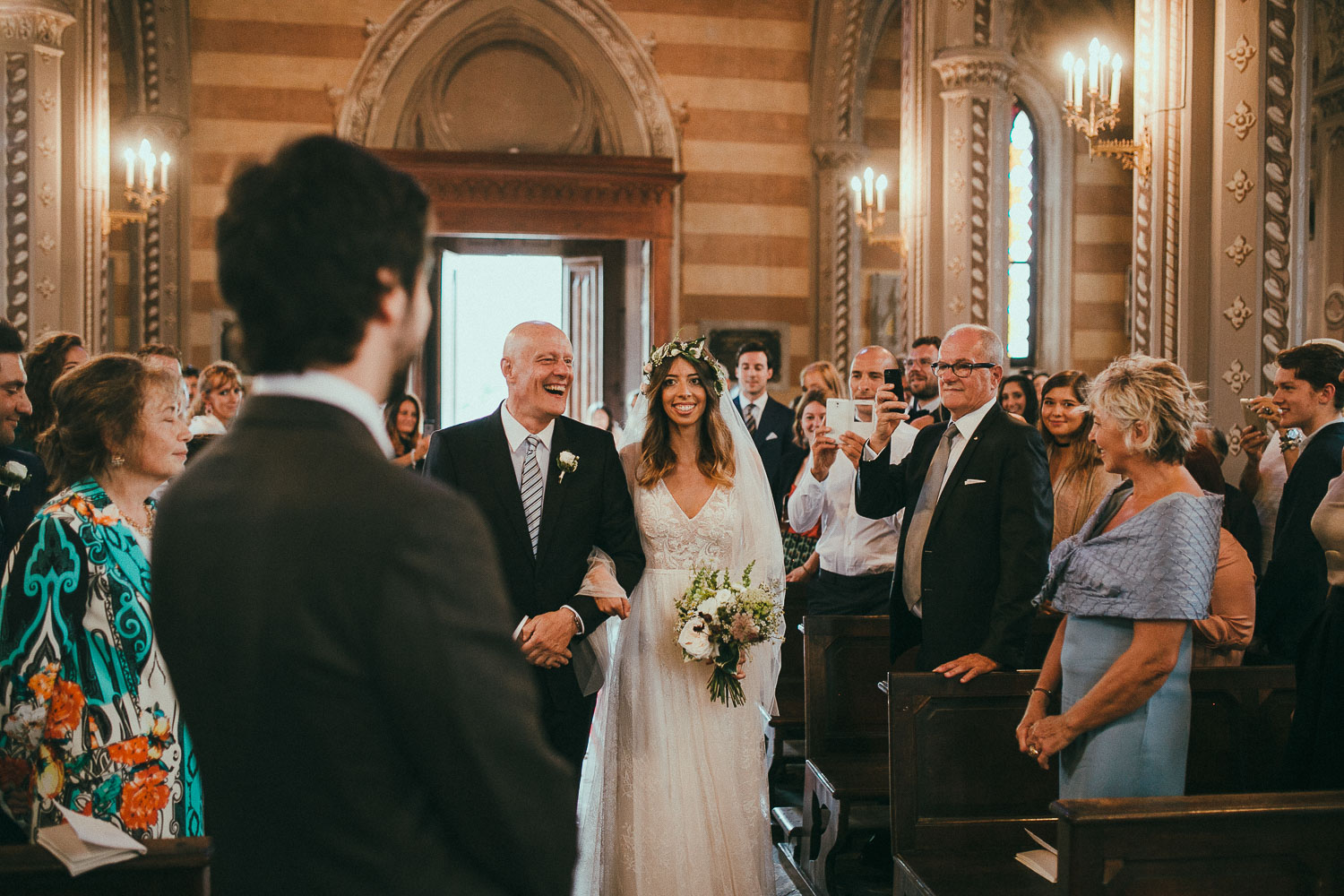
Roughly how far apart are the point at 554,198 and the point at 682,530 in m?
9.08

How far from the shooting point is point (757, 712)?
4008mm

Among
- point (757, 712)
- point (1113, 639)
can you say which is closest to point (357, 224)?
point (1113, 639)

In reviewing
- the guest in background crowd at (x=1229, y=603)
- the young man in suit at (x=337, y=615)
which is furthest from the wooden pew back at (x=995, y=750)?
the young man in suit at (x=337, y=615)

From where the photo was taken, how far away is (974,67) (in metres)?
8.20

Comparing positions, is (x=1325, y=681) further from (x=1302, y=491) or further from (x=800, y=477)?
(x=800, y=477)

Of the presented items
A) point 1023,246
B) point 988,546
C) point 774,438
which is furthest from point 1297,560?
point 1023,246

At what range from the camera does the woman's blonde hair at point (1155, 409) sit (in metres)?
2.71

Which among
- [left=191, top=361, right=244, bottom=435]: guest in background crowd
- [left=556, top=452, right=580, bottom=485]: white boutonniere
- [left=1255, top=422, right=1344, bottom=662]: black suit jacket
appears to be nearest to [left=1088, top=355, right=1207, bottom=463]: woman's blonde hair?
[left=1255, top=422, right=1344, bottom=662]: black suit jacket

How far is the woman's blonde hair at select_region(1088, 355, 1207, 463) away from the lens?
2.71 m

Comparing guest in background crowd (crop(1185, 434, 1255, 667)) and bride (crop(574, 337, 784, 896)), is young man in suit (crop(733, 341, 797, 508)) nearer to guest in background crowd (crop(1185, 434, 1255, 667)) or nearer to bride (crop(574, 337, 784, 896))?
bride (crop(574, 337, 784, 896))

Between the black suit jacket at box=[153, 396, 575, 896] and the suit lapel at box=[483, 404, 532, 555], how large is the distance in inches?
94.6

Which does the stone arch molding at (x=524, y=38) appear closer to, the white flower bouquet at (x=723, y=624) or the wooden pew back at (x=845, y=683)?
the wooden pew back at (x=845, y=683)

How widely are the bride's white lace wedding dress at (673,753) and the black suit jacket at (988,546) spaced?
0.65 meters

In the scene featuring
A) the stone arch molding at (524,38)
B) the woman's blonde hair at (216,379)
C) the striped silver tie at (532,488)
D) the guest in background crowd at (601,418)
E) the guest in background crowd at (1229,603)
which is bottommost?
the guest in background crowd at (1229,603)
